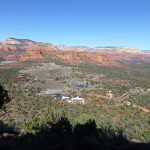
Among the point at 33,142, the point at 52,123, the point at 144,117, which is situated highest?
the point at 33,142

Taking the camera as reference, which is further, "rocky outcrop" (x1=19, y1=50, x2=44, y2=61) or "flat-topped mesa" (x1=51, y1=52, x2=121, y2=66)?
"flat-topped mesa" (x1=51, y1=52, x2=121, y2=66)

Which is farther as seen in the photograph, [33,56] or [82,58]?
[82,58]

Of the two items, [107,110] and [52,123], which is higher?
[52,123]

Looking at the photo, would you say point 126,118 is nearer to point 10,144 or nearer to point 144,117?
point 144,117

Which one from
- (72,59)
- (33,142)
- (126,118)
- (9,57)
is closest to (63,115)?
(33,142)

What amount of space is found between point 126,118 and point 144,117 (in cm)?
341

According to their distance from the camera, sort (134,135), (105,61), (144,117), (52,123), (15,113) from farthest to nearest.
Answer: (105,61) < (144,117) < (15,113) < (134,135) < (52,123)

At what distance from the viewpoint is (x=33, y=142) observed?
27.8 ft

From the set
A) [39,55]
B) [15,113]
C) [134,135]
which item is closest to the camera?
[134,135]

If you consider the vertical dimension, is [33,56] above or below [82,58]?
above

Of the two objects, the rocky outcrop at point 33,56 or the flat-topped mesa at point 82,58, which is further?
the flat-topped mesa at point 82,58

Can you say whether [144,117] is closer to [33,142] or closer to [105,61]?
[33,142]

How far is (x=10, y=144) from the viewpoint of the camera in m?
7.65

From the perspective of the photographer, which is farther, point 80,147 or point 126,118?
point 126,118
